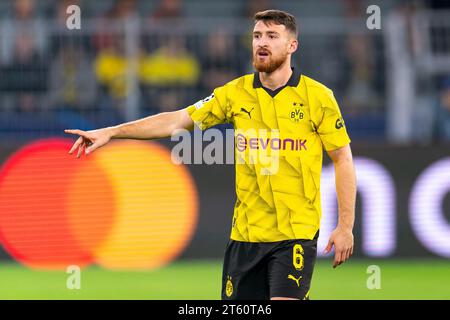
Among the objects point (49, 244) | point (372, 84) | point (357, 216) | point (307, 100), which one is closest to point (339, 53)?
point (372, 84)

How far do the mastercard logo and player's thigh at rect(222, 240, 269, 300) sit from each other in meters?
6.40

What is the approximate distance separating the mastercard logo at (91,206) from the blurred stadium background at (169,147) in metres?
0.01

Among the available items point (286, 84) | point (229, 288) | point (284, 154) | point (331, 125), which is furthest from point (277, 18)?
point (229, 288)

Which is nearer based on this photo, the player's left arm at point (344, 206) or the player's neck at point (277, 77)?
the player's left arm at point (344, 206)

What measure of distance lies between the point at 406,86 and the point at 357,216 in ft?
5.90

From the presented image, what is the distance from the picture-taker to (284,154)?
7359 millimetres

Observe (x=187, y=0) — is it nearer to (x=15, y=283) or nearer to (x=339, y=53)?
(x=339, y=53)

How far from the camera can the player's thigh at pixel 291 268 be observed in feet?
23.6

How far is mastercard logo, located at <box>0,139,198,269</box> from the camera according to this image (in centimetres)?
1368

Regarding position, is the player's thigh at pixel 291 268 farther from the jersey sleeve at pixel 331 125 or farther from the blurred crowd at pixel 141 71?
the blurred crowd at pixel 141 71

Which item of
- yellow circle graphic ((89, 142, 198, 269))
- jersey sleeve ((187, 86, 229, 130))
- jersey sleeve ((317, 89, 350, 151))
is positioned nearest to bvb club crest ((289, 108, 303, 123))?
jersey sleeve ((317, 89, 350, 151))

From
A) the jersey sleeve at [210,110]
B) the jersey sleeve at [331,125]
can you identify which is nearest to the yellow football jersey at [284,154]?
the jersey sleeve at [331,125]

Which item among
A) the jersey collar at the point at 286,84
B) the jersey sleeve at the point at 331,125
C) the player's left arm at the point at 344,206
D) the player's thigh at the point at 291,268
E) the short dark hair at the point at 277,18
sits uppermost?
the short dark hair at the point at 277,18

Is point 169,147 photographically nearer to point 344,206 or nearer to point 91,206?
point 91,206
